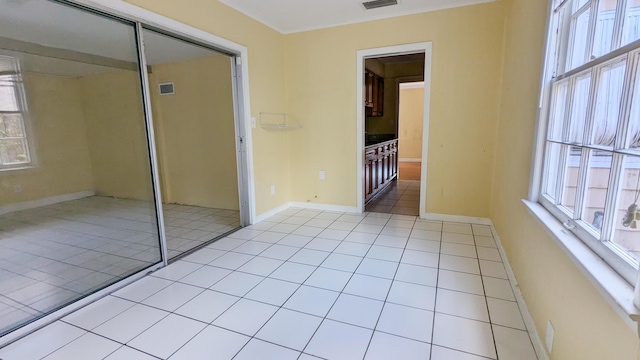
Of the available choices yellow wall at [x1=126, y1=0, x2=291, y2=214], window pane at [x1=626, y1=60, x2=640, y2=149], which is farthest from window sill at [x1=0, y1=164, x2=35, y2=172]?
window pane at [x1=626, y1=60, x2=640, y2=149]

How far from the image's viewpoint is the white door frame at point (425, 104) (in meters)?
3.52

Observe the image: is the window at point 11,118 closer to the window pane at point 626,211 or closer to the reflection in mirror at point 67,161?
the reflection in mirror at point 67,161

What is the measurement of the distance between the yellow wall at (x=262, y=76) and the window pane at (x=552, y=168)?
9.47ft

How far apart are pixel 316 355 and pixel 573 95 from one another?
1893mm

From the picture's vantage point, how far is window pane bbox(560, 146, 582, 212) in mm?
1444

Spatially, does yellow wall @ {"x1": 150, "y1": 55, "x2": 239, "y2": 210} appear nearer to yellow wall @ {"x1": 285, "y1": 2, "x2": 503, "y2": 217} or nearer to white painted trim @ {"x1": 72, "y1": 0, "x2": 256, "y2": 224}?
white painted trim @ {"x1": 72, "y1": 0, "x2": 256, "y2": 224}

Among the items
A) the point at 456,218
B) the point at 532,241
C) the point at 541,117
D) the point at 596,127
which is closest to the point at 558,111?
the point at 541,117

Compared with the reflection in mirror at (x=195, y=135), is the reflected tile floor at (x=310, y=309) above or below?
below

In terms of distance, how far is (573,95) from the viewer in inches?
59.6

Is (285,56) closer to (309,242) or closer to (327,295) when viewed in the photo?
(309,242)

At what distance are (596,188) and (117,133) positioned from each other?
3.30m

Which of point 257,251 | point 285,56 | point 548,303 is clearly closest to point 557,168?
point 548,303

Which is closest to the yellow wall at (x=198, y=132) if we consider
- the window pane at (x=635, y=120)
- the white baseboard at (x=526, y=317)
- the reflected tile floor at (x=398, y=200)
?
A: the reflected tile floor at (x=398, y=200)

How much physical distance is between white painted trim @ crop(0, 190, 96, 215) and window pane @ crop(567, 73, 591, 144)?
3413mm
